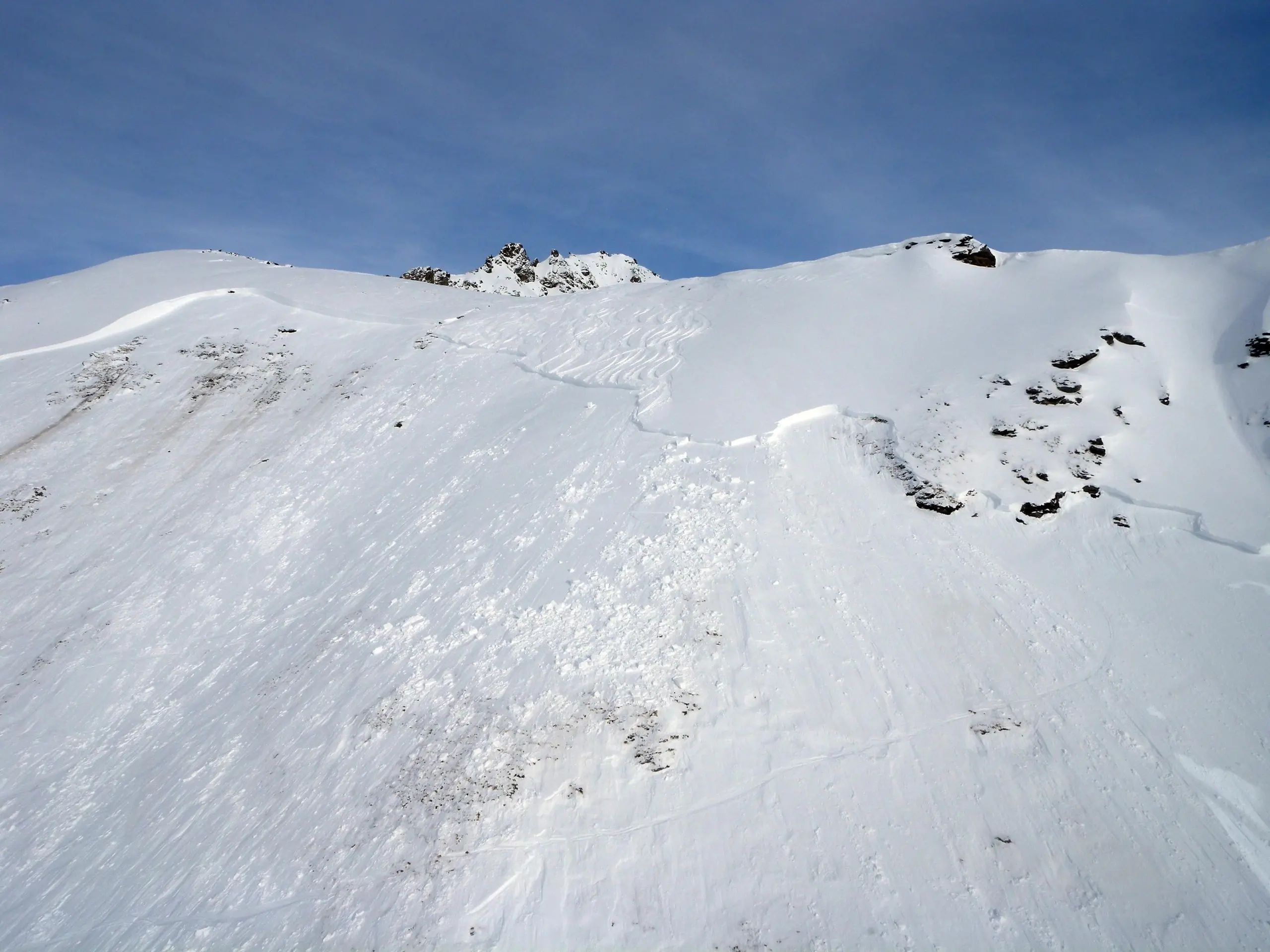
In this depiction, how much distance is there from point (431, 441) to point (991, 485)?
13.6 m

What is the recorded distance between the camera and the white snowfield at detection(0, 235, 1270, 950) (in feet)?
25.7

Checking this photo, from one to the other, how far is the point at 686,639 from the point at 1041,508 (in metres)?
7.52

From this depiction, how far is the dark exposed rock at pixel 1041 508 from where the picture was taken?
12.4 meters

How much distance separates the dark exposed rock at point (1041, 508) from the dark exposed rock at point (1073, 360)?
4210mm

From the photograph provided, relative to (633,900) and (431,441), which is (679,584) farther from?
(431,441)

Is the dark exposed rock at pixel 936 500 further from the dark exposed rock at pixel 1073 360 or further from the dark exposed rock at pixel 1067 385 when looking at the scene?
the dark exposed rock at pixel 1073 360

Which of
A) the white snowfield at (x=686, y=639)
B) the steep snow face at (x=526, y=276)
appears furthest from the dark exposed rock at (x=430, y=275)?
the white snowfield at (x=686, y=639)

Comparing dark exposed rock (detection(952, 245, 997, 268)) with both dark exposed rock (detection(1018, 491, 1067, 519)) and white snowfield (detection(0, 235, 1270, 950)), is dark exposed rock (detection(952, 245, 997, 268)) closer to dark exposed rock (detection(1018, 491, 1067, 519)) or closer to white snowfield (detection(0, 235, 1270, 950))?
white snowfield (detection(0, 235, 1270, 950))

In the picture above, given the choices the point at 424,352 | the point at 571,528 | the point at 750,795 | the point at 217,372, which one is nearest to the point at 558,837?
the point at 750,795

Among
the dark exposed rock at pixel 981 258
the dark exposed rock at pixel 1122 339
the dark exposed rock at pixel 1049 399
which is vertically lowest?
the dark exposed rock at pixel 1049 399

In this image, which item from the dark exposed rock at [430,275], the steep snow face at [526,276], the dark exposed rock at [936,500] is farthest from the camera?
the steep snow face at [526,276]

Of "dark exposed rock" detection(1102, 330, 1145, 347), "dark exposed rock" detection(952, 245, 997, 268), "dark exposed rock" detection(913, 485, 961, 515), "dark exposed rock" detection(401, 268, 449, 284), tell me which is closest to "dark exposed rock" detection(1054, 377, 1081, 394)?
"dark exposed rock" detection(1102, 330, 1145, 347)

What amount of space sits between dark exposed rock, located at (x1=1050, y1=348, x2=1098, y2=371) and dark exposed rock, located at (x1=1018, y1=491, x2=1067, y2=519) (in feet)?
13.8

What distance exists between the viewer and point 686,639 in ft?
34.7
